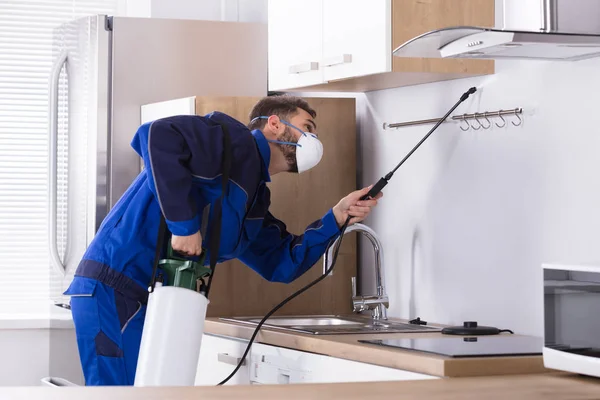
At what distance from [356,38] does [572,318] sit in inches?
45.9

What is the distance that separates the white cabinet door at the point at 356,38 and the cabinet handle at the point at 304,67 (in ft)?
0.10

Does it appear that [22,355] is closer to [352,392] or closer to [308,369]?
[308,369]

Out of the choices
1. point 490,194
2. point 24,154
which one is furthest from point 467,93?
point 24,154

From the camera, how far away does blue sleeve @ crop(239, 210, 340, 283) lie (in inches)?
121

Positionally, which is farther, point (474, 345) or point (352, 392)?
point (474, 345)

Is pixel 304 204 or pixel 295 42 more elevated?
pixel 295 42

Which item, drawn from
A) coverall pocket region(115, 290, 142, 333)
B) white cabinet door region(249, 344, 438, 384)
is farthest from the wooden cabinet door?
coverall pocket region(115, 290, 142, 333)

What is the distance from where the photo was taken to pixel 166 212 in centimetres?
→ 259

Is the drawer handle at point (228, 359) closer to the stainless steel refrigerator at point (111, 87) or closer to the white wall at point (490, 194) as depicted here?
the white wall at point (490, 194)

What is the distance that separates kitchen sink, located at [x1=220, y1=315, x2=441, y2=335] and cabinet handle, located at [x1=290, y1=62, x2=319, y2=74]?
0.81 meters

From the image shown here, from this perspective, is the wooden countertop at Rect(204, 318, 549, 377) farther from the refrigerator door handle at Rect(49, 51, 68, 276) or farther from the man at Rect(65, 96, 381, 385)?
the refrigerator door handle at Rect(49, 51, 68, 276)

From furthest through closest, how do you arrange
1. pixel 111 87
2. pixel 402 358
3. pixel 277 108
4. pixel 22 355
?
pixel 22 355 → pixel 111 87 → pixel 277 108 → pixel 402 358

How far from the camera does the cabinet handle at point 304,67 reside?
3.18 metres

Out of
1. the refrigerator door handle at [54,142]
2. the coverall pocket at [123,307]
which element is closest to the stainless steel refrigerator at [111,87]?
the refrigerator door handle at [54,142]
